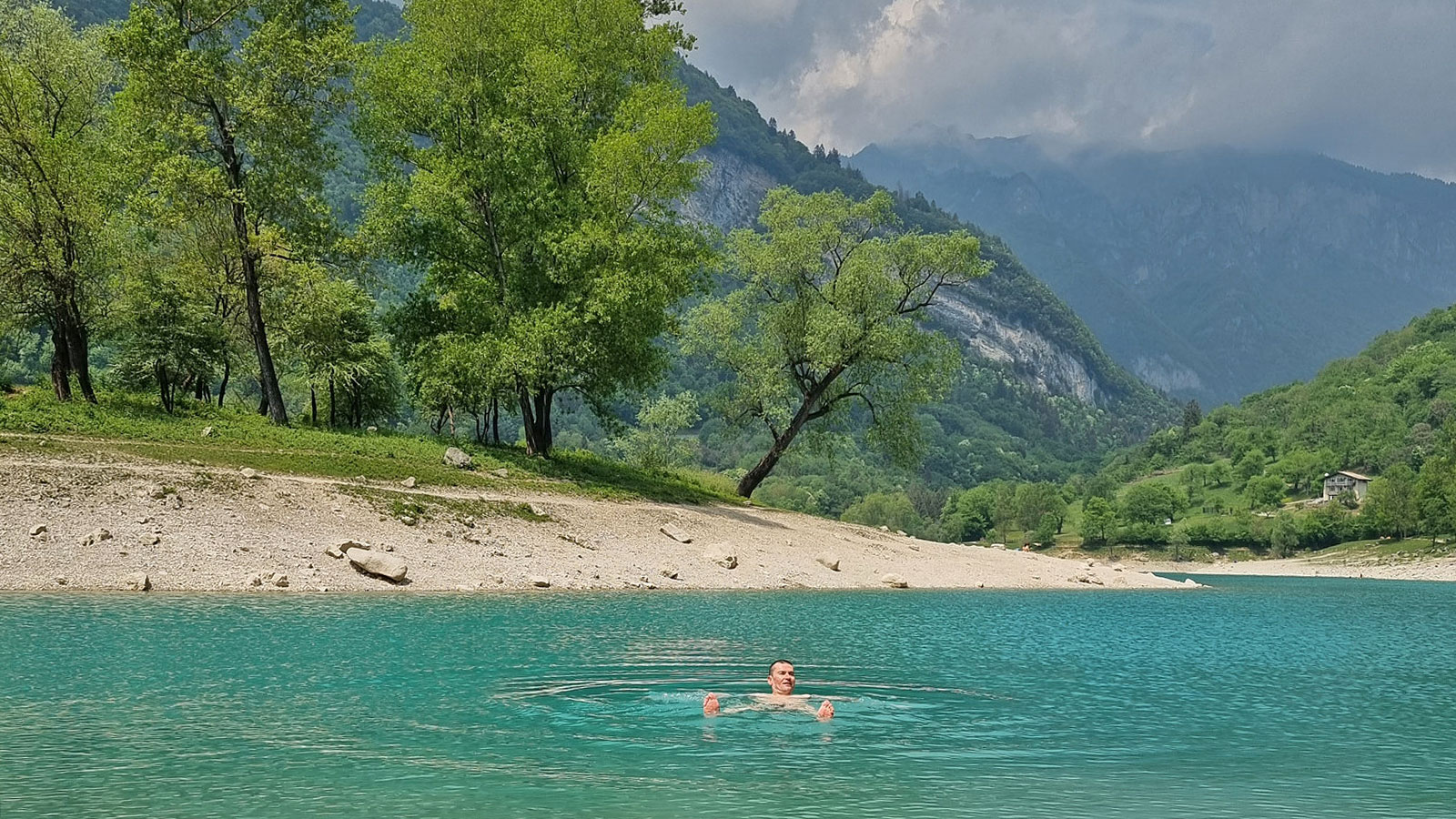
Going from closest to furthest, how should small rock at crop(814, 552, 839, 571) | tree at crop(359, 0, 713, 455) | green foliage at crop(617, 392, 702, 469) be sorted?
small rock at crop(814, 552, 839, 571) → tree at crop(359, 0, 713, 455) → green foliage at crop(617, 392, 702, 469)

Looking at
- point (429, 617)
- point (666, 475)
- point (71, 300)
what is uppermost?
point (71, 300)

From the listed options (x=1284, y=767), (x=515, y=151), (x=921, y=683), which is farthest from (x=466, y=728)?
(x=515, y=151)

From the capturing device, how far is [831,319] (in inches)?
2586

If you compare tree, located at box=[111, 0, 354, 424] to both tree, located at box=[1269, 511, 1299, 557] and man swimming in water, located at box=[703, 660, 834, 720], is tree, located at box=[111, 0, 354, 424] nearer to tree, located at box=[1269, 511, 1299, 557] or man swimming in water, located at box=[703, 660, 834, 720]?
man swimming in water, located at box=[703, 660, 834, 720]

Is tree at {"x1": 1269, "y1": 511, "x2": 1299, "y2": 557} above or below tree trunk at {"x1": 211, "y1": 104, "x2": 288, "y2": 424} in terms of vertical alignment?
below

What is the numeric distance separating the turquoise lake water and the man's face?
951mm

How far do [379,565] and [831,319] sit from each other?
111 feet

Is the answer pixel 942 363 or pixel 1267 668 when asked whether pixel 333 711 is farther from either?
pixel 942 363

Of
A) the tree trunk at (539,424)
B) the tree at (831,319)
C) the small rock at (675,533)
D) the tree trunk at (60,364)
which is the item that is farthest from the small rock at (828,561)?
the tree trunk at (60,364)

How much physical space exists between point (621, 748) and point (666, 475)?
52.6 meters

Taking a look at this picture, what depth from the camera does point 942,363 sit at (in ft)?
223

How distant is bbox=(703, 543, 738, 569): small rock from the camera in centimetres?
4944

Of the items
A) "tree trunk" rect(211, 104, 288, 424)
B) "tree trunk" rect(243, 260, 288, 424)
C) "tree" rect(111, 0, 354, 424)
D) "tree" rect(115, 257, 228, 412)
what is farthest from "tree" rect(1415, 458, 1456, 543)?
"tree" rect(115, 257, 228, 412)

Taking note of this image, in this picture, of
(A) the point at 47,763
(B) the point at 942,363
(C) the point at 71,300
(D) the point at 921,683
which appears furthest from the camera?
(B) the point at 942,363
